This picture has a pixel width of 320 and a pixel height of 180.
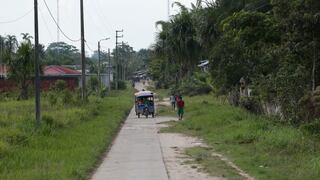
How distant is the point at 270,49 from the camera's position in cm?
2450

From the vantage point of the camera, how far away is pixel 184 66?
66.9m

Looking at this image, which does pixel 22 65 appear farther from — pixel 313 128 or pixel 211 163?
pixel 211 163

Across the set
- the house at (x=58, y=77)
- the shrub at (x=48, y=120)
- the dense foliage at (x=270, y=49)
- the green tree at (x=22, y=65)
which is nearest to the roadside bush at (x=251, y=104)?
the dense foliage at (x=270, y=49)

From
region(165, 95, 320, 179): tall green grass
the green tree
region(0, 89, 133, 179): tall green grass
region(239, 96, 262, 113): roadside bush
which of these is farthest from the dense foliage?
the green tree

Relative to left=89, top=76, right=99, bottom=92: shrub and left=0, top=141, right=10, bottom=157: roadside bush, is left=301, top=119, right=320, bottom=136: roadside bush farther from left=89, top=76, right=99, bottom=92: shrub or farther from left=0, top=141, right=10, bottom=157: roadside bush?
left=89, top=76, right=99, bottom=92: shrub

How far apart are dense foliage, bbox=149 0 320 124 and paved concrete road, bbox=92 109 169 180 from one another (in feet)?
17.0

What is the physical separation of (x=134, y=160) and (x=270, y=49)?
10180mm

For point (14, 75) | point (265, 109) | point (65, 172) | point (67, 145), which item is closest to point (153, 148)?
point (67, 145)

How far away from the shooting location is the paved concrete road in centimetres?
1367

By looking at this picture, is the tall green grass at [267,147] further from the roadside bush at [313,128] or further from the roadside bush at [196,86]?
the roadside bush at [196,86]

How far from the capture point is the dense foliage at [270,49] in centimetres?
2044

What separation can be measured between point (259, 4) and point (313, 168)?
63.6ft

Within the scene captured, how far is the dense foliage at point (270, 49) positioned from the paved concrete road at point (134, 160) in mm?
5168

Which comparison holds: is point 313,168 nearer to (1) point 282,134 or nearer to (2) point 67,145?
(1) point 282,134
